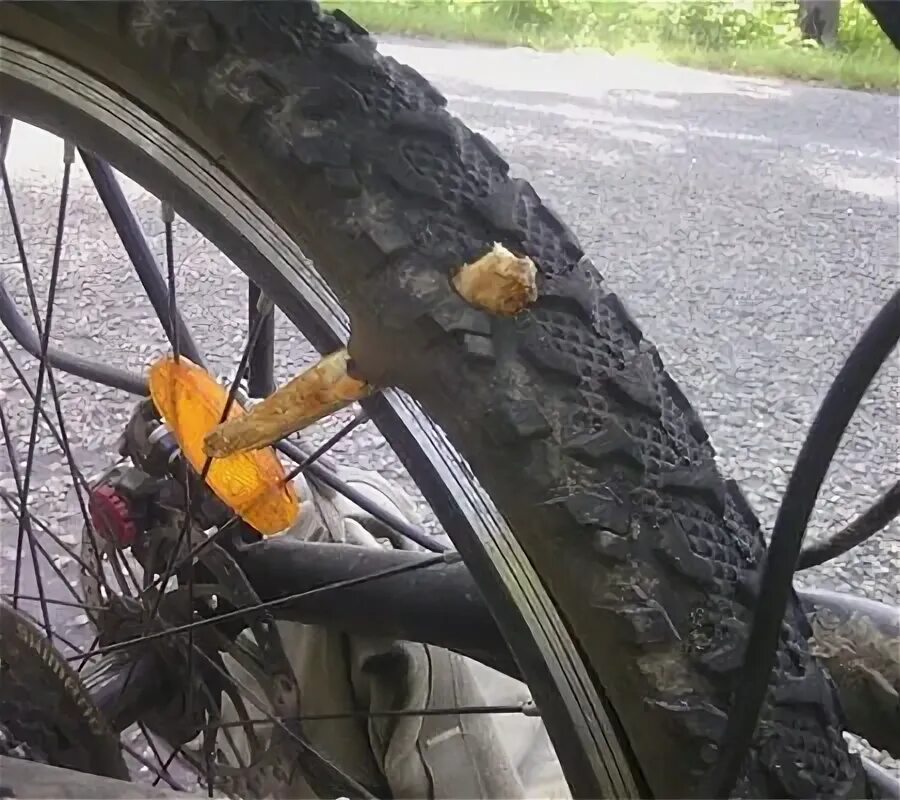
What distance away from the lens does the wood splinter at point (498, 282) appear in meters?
0.42

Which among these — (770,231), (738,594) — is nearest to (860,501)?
(770,231)

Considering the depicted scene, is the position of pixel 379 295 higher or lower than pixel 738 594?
higher

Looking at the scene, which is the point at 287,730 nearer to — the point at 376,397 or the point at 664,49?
the point at 376,397

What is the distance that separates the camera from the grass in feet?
6.59

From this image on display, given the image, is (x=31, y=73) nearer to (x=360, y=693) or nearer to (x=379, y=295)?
(x=379, y=295)

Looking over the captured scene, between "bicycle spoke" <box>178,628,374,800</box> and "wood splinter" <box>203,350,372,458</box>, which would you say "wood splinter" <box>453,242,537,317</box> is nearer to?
"wood splinter" <box>203,350,372,458</box>

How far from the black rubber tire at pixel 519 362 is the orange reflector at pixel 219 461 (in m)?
0.23

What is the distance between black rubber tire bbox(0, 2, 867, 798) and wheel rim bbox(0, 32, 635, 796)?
0.01 metres

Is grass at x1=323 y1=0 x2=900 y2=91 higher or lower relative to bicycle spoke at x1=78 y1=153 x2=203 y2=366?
higher

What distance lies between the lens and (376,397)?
1.64ft

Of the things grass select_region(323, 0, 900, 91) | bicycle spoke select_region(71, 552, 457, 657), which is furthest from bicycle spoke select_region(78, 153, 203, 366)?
grass select_region(323, 0, 900, 91)

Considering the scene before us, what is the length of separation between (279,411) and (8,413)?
3.50ft

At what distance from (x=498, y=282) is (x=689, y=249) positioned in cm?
138

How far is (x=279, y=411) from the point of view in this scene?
0.50 meters
